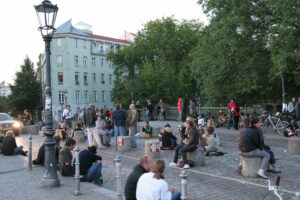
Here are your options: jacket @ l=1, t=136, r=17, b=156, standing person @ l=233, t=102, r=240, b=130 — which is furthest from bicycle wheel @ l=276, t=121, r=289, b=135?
jacket @ l=1, t=136, r=17, b=156

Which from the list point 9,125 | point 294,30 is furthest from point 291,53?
point 9,125

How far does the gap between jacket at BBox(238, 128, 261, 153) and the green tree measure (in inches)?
2167

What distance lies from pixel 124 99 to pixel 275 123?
35.0 m

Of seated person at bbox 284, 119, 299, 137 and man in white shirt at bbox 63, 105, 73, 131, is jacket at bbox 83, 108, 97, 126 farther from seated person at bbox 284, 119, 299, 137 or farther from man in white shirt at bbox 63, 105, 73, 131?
seated person at bbox 284, 119, 299, 137

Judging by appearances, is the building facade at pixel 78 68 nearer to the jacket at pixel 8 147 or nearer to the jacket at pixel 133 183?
the jacket at pixel 8 147

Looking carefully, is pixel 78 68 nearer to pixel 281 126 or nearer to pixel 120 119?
pixel 281 126

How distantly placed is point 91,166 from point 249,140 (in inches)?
173

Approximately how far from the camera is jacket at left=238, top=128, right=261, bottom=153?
9.31 m

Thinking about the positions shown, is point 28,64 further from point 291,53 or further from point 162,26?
point 291,53

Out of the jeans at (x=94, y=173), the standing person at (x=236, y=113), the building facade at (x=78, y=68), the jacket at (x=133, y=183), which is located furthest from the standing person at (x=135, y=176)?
the building facade at (x=78, y=68)

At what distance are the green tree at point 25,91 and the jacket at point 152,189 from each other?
190 feet

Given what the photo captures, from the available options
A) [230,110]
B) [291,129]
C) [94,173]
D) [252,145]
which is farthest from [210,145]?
[230,110]

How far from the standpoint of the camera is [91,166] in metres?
9.09

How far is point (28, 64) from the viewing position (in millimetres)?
62656
